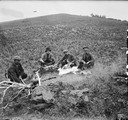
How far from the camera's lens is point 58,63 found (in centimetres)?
876

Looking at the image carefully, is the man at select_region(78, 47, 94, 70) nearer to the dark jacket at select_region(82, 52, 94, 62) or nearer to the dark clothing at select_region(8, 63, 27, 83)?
the dark jacket at select_region(82, 52, 94, 62)

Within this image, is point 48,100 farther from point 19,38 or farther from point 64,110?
point 19,38

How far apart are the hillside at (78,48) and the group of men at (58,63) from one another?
1.62ft

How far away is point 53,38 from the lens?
21.7 m

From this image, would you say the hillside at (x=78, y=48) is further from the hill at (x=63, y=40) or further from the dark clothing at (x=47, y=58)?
the dark clothing at (x=47, y=58)

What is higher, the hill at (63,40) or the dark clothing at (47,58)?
the dark clothing at (47,58)

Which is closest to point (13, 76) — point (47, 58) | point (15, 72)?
point (15, 72)

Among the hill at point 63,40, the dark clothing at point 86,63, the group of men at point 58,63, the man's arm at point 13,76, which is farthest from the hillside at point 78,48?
the man's arm at point 13,76

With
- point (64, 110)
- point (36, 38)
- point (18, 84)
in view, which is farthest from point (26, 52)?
point (64, 110)

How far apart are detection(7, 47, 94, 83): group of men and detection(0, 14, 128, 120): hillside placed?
495 mm

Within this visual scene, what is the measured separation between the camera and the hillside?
20.4 ft

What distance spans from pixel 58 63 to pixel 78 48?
9380 mm

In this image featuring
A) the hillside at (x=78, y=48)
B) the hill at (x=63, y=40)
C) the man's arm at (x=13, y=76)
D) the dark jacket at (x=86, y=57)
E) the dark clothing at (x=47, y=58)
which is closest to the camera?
the hillside at (x=78, y=48)

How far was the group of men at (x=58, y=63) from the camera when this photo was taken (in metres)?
6.82
